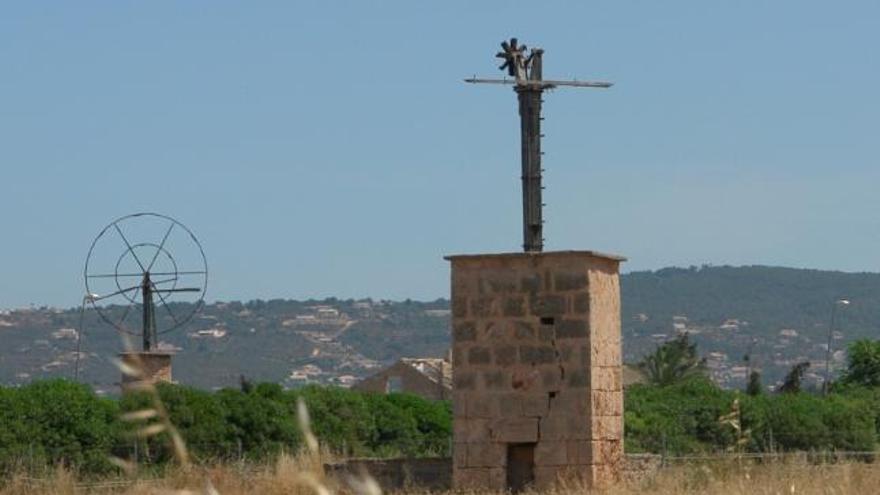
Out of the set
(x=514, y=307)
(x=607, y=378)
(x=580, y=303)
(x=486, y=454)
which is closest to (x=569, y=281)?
(x=580, y=303)

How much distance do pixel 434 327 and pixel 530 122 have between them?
153670 mm

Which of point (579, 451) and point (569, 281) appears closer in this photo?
point (579, 451)

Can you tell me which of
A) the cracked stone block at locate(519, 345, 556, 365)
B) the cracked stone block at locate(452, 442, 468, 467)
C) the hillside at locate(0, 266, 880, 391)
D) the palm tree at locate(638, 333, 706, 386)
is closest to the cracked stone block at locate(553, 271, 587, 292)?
the cracked stone block at locate(519, 345, 556, 365)

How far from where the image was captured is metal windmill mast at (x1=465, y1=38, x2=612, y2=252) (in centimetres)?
3139

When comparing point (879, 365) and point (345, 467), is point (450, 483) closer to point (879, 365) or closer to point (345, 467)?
point (345, 467)

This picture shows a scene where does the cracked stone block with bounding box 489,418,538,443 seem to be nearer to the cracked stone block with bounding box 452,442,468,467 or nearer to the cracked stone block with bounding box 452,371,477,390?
the cracked stone block with bounding box 452,442,468,467

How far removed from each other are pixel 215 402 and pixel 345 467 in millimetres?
9629

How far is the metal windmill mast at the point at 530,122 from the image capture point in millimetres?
31391

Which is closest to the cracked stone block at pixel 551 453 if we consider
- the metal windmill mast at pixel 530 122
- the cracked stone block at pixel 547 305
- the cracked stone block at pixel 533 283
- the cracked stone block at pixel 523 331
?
the cracked stone block at pixel 523 331

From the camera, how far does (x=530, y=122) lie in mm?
31469

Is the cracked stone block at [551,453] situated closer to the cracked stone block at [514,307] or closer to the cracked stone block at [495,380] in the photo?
the cracked stone block at [495,380]

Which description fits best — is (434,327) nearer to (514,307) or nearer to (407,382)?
(407,382)

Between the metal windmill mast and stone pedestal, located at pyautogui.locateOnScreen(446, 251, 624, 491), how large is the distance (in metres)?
11.7

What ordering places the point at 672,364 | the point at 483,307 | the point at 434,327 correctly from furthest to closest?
the point at 434,327, the point at 672,364, the point at 483,307
